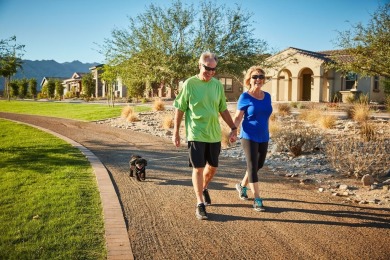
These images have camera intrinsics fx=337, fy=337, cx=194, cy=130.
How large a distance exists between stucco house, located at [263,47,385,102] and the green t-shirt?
23721mm

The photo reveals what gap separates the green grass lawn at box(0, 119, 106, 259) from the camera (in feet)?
10.5

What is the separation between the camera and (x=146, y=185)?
5762mm

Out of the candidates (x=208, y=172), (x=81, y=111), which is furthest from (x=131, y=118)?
(x=208, y=172)

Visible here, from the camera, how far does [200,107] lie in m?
4.15

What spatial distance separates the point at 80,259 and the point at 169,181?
3107mm

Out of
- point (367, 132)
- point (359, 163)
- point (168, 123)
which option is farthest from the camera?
point (168, 123)

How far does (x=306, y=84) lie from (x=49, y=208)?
3242 cm

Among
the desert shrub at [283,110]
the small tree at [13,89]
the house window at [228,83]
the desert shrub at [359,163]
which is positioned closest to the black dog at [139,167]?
the desert shrub at [359,163]

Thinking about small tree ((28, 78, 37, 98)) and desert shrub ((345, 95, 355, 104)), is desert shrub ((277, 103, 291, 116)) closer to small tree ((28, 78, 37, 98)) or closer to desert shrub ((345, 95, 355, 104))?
desert shrub ((345, 95, 355, 104))

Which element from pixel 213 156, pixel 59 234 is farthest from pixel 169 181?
pixel 59 234

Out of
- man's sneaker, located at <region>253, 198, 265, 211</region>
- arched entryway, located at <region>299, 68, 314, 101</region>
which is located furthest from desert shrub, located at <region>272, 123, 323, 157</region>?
arched entryway, located at <region>299, 68, 314, 101</region>

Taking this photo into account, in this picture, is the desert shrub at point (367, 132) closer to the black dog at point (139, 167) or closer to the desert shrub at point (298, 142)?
the desert shrub at point (298, 142)

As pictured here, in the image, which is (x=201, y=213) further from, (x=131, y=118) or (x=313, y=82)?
(x=313, y=82)

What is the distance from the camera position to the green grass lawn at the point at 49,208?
3193mm
